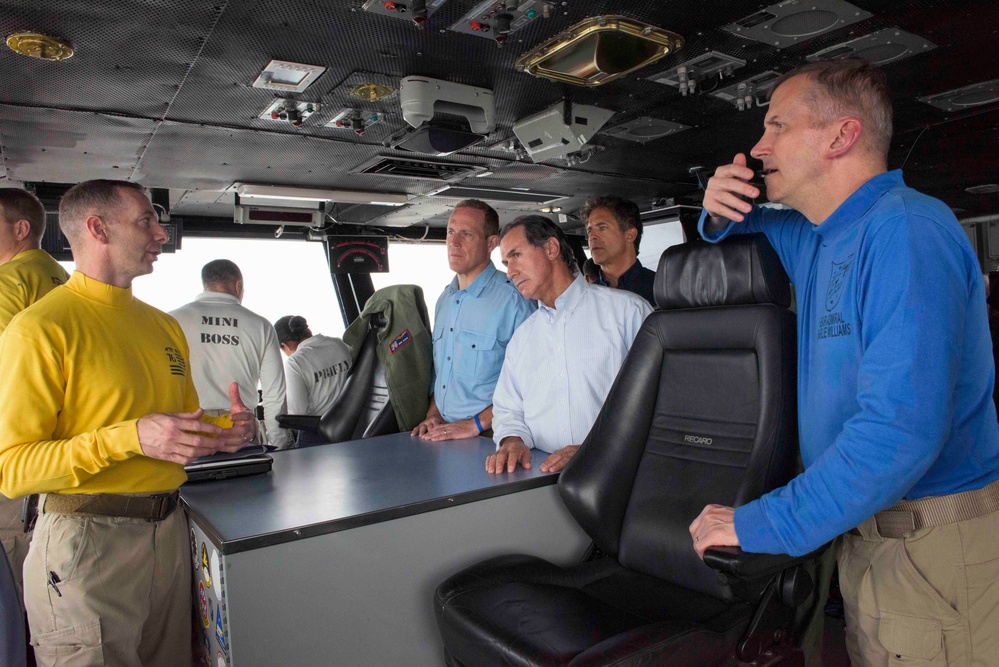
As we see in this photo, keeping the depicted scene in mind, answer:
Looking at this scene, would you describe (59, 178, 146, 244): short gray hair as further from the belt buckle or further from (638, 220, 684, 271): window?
(638, 220, 684, 271): window

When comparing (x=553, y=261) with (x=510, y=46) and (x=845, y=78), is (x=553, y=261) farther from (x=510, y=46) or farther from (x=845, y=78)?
(x=510, y=46)

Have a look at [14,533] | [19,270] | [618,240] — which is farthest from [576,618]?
[618,240]

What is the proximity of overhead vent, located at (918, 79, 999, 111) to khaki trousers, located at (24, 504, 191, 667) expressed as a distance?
15.6 feet

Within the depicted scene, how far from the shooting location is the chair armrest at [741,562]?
122 cm

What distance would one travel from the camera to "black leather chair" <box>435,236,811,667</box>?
54.4 inches

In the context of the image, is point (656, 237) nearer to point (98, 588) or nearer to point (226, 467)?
point (226, 467)

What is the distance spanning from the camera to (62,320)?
157 cm

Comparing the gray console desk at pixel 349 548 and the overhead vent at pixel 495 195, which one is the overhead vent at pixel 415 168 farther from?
the gray console desk at pixel 349 548

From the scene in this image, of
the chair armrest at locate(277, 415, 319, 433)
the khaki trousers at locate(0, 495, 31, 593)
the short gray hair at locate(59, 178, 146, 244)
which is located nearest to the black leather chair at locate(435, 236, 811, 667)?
the short gray hair at locate(59, 178, 146, 244)

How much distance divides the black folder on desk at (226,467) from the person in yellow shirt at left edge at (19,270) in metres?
0.87

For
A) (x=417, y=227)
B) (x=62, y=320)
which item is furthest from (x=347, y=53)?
(x=417, y=227)

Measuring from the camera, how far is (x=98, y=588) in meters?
1.56

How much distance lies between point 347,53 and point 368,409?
1694mm

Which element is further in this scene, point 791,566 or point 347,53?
point 347,53
